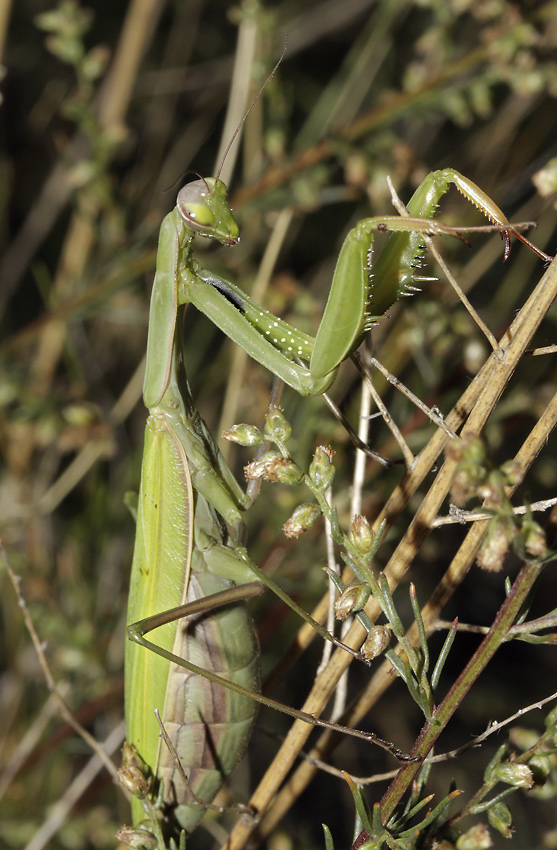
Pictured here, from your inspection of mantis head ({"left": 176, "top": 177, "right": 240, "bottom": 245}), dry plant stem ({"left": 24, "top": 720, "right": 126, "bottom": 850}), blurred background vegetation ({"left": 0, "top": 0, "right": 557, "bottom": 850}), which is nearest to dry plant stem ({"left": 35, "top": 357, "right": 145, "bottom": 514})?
blurred background vegetation ({"left": 0, "top": 0, "right": 557, "bottom": 850})

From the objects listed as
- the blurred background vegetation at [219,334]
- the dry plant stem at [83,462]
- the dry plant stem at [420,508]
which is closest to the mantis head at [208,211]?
the blurred background vegetation at [219,334]

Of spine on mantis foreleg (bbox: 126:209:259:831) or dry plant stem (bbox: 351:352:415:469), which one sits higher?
dry plant stem (bbox: 351:352:415:469)

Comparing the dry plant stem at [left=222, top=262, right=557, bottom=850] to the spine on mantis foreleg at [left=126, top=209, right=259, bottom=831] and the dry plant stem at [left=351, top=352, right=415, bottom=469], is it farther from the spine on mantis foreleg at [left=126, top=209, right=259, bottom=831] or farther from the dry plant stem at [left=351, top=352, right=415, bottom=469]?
the spine on mantis foreleg at [left=126, top=209, right=259, bottom=831]

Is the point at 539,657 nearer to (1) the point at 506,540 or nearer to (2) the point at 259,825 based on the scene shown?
(2) the point at 259,825

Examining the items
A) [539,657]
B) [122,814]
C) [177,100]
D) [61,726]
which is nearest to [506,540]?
[61,726]

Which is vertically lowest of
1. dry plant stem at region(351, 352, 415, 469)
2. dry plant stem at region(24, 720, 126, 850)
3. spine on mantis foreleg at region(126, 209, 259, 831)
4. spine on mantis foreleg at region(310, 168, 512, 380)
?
dry plant stem at region(24, 720, 126, 850)

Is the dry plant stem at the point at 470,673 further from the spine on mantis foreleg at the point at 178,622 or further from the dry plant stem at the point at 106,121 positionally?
the dry plant stem at the point at 106,121

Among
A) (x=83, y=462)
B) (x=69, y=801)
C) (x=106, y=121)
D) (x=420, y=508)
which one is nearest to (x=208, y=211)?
(x=420, y=508)
